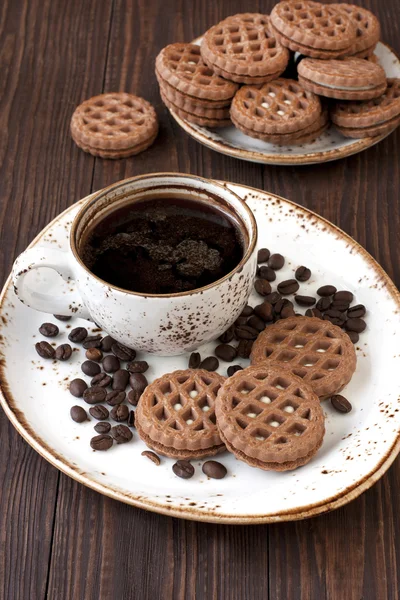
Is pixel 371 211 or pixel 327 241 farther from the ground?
pixel 327 241

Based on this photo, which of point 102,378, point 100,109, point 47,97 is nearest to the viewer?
point 102,378

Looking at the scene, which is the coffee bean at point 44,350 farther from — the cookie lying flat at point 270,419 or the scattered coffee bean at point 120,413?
the cookie lying flat at point 270,419

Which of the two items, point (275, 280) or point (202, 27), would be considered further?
point (202, 27)

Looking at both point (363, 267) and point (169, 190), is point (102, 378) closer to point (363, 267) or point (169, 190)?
point (169, 190)

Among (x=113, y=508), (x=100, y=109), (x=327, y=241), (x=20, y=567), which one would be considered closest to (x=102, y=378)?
(x=113, y=508)

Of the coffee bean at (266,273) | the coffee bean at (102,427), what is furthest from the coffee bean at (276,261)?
the coffee bean at (102,427)

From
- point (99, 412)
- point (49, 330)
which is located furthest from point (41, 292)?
point (99, 412)

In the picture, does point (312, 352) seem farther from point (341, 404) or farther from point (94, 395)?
point (94, 395)
